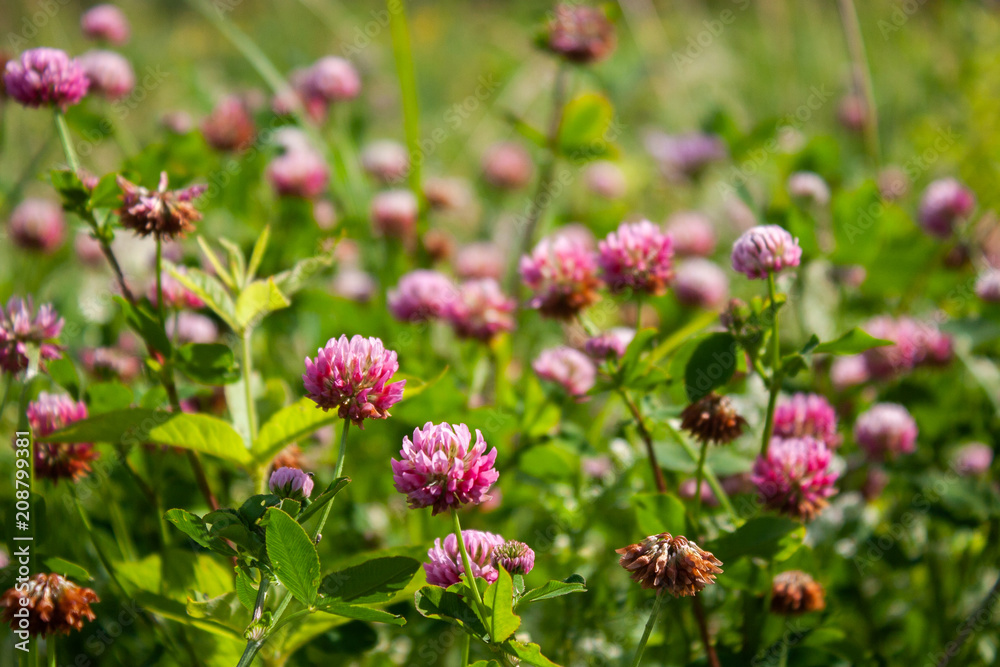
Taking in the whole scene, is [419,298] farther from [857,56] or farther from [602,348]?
[857,56]

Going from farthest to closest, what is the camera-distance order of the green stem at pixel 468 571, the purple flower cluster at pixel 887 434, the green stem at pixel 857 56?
the green stem at pixel 857 56 < the purple flower cluster at pixel 887 434 < the green stem at pixel 468 571

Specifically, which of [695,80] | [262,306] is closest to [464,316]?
[262,306]

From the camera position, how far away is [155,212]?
3.08 ft

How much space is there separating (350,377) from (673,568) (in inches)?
13.0

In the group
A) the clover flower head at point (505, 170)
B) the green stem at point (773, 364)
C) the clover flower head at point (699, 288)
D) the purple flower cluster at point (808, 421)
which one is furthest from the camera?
the clover flower head at point (505, 170)

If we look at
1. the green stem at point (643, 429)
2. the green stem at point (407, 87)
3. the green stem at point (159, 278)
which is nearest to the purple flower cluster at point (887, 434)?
the green stem at point (643, 429)

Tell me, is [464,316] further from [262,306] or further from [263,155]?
[263,155]

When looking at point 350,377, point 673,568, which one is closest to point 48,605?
point 350,377

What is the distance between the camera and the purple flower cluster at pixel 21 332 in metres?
0.99

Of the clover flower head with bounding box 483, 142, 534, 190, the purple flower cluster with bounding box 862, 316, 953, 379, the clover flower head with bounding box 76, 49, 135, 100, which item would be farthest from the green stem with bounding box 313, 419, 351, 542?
the clover flower head with bounding box 483, 142, 534, 190

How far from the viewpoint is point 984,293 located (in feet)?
4.67

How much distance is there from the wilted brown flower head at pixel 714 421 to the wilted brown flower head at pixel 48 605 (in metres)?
0.62

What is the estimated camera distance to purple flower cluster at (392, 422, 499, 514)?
75 cm

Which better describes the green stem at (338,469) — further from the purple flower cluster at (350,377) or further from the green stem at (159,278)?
the green stem at (159,278)
